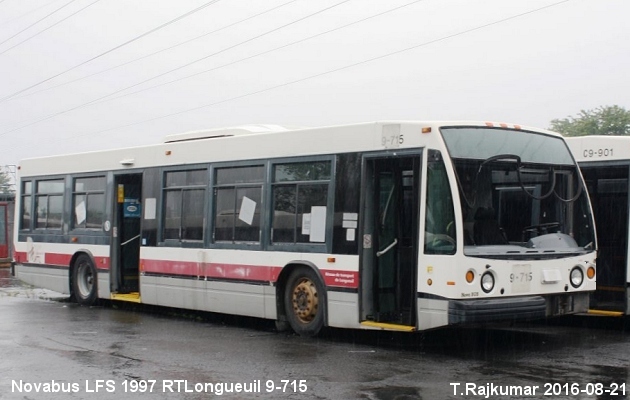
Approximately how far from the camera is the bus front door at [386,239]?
11914 mm

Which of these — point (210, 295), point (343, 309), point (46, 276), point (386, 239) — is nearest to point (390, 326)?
point (343, 309)

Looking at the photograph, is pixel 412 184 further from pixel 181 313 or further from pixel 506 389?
pixel 181 313

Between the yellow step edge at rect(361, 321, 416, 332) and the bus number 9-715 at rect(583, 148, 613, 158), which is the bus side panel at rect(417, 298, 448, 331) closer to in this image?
the yellow step edge at rect(361, 321, 416, 332)

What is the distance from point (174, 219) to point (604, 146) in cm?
704

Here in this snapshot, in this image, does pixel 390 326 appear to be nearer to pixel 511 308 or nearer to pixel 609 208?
pixel 511 308

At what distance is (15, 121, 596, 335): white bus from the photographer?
11.0 metres

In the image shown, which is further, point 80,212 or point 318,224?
point 80,212

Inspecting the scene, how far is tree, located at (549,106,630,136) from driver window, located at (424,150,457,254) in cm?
3521

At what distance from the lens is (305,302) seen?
12.9 meters

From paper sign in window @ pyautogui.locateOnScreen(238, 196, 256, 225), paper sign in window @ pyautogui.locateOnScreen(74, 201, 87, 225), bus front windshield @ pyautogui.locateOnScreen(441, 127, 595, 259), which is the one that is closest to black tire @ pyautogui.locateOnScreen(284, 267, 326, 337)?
paper sign in window @ pyautogui.locateOnScreen(238, 196, 256, 225)

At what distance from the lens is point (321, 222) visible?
12.6m

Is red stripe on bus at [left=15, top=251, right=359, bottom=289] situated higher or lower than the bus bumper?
higher

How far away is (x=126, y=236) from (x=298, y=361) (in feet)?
25.2

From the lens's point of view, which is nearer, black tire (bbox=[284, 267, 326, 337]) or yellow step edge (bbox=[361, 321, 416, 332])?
yellow step edge (bbox=[361, 321, 416, 332])
